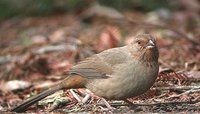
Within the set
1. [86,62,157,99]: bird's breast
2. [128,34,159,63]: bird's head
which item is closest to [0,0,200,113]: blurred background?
[86,62,157,99]: bird's breast

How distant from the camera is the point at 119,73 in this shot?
5.48 meters

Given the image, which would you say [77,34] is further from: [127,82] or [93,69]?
[127,82]

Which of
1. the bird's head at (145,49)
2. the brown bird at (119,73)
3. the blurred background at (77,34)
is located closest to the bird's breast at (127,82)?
the brown bird at (119,73)

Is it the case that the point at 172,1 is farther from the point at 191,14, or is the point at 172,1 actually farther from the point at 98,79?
the point at 98,79

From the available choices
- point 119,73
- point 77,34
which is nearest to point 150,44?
point 119,73

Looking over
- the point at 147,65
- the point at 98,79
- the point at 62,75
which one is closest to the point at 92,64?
the point at 98,79

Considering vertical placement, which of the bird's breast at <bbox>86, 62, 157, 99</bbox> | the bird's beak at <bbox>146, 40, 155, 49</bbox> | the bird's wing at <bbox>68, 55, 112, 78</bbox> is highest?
the bird's beak at <bbox>146, 40, 155, 49</bbox>

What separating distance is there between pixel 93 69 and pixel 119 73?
387 mm

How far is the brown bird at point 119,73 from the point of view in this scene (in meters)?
5.36

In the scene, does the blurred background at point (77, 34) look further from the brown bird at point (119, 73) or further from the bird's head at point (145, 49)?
the bird's head at point (145, 49)

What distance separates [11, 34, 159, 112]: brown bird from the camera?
5.36m

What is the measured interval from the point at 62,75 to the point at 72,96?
4.86ft

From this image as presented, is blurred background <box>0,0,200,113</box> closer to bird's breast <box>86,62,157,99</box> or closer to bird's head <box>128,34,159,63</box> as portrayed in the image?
bird's breast <box>86,62,157,99</box>

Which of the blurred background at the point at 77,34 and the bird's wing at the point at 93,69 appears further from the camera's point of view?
the blurred background at the point at 77,34
